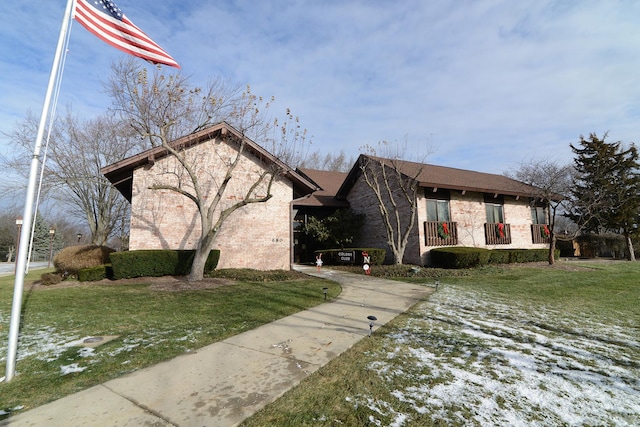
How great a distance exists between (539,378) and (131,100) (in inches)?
566

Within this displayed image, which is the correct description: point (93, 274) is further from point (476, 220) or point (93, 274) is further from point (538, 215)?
point (538, 215)

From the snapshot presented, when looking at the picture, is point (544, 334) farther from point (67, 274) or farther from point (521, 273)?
point (67, 274)

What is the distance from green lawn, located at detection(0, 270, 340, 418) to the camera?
3426mm

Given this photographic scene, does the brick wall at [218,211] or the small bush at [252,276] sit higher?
the brick wall at [218,211]

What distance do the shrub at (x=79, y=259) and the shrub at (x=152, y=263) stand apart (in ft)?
6.11

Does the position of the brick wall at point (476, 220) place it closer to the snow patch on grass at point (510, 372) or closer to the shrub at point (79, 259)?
the snow patch on grass at point (510, 372)

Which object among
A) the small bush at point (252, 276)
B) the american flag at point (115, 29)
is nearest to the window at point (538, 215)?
the small bush at point (252, 276)

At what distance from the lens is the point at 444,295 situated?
8.47 metres

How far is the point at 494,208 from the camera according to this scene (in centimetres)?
2009

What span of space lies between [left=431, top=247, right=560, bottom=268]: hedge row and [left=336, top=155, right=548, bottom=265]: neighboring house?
110 cm

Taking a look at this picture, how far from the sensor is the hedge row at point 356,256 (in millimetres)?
16716

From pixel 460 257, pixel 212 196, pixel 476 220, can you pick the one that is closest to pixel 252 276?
pixel 212 196

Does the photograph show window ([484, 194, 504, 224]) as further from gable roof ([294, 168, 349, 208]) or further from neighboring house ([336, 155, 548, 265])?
gable roof ([294, 168, 349, 208])

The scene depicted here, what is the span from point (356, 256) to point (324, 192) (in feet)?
25.2
